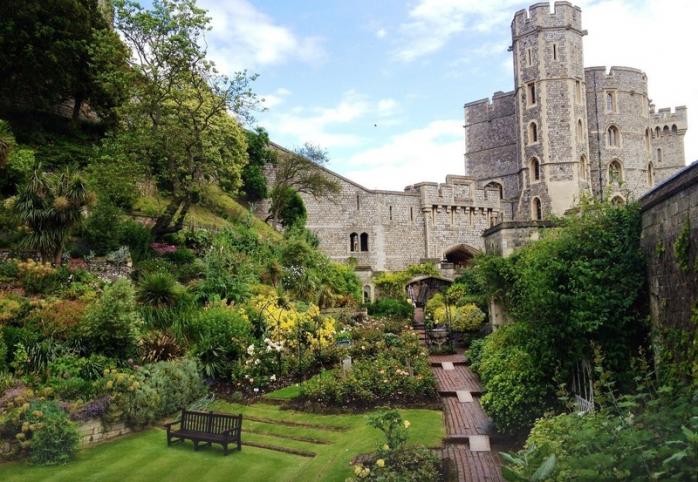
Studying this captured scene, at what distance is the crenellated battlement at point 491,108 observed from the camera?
4309 cm

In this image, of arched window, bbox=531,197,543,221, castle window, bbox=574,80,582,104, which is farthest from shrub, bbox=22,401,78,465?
castle window, bbox=574,80,582,104

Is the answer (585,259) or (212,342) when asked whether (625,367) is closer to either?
(585,259)

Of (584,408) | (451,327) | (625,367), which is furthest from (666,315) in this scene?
(451,327)

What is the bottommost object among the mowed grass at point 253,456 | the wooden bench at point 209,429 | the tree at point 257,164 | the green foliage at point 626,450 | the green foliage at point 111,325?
the mowed grass at point 253,456

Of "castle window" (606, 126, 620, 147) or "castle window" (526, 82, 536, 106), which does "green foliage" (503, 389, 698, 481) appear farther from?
"castle window" (606, 126, 620, 147)

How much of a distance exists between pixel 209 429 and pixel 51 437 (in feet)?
7.87

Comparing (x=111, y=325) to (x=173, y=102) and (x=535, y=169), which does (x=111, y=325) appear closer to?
(x=173, y=102)

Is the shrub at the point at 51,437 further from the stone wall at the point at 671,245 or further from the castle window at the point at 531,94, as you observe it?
the castle window at the point at 531,94

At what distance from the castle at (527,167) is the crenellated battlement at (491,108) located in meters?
0.11

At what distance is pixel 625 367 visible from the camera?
25.9 ft

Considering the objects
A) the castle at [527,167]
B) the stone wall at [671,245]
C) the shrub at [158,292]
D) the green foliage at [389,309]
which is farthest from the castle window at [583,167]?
the stone wall at [671,245]

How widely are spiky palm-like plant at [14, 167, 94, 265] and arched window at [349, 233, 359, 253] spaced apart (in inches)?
836

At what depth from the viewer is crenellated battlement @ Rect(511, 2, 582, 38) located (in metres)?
37.5

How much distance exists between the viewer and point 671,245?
675 cm
